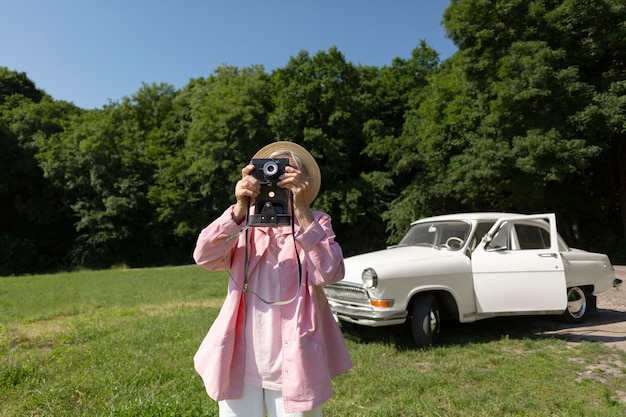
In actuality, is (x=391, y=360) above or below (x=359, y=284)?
below

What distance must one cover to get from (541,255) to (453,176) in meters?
12.0

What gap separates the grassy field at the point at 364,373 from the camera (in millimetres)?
3801

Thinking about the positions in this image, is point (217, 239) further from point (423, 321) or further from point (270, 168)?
point (423, 321)

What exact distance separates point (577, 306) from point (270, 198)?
278 inches

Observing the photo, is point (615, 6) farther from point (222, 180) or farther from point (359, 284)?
point (222, 180)

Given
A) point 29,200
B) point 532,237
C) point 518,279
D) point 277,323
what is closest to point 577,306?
point 532,237

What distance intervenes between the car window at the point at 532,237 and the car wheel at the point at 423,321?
1.83 meters

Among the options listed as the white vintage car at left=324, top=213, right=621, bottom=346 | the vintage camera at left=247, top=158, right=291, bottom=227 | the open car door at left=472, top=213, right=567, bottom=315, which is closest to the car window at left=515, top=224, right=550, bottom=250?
the white vintage car at left=324, top=213, right=621, bottom=346

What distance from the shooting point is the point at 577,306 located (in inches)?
281

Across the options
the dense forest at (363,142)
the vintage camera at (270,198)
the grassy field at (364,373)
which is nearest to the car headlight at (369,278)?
the grassy field at (364,373)

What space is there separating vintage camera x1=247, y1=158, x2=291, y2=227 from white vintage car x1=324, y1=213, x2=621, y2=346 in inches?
150

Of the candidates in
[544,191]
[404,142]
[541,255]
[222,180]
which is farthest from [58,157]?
[541,255]

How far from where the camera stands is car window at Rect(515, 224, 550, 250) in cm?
652

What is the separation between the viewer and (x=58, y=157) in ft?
96.3
